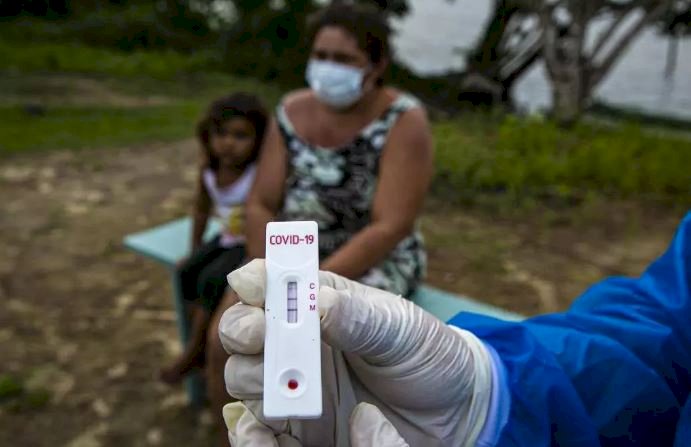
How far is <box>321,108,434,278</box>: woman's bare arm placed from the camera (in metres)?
1.96

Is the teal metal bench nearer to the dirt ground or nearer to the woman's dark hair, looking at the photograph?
the dirt ground

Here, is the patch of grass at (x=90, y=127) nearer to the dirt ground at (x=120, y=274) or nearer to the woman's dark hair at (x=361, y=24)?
the dirt ground at (x=120, y=274)

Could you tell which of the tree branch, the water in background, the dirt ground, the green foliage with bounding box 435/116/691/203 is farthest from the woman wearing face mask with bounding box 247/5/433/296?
the water in background

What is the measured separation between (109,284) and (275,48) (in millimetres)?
5797

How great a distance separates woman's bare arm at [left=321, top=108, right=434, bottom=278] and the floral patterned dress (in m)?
0.05

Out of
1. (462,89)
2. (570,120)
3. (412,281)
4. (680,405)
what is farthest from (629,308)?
(462,89)

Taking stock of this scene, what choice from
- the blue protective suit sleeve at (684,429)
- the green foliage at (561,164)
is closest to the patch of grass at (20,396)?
the blue protective suit sleeve at (684,429)

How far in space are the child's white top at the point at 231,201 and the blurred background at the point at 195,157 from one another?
2.27 ft

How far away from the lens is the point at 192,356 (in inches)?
100.0

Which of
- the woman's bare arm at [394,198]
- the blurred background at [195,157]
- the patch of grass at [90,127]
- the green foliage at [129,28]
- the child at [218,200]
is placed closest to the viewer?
the woman's bare arm at [394,198]

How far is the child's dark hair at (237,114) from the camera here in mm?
2623

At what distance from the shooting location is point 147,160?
5.39 m

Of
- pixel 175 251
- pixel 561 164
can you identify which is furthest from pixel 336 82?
pixel 561 164

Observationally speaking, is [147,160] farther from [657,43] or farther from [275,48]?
[657,43]
